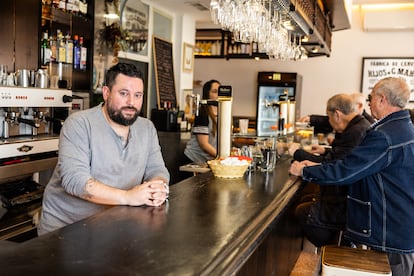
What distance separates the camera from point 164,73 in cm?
695

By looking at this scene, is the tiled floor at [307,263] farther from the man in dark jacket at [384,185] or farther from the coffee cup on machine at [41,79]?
the coffee cup on machine at [41,79]

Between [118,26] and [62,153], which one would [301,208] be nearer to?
[62,153]

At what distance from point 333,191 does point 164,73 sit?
13.9 feet

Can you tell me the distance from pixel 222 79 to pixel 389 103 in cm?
662

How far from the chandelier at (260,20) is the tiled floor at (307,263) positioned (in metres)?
1.86

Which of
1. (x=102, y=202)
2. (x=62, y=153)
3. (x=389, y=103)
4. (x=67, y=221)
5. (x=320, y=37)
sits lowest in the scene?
(x=67, y=221)

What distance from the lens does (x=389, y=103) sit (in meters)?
2.79

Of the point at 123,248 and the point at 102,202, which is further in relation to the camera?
the point at 102,202

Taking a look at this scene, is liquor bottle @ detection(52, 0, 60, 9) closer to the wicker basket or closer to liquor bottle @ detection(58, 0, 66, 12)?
liquor bottle @ detection(58, 0, 66, 12)

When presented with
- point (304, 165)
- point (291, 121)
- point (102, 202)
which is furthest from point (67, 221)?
point (291, 121)

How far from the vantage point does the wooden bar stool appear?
227 cm

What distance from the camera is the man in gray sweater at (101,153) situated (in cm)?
212

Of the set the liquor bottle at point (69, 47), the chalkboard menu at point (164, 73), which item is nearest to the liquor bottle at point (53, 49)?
the liquor bottle at point (69, 47)

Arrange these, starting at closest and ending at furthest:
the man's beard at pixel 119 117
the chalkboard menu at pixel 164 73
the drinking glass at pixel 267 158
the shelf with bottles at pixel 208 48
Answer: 1. the man's beard at pixel 119 117
2. the drinking glass at pixel 267 158
3. the chalkboard menu at pixel 164 73
4. the shelf with bottles at pixel 208 48
